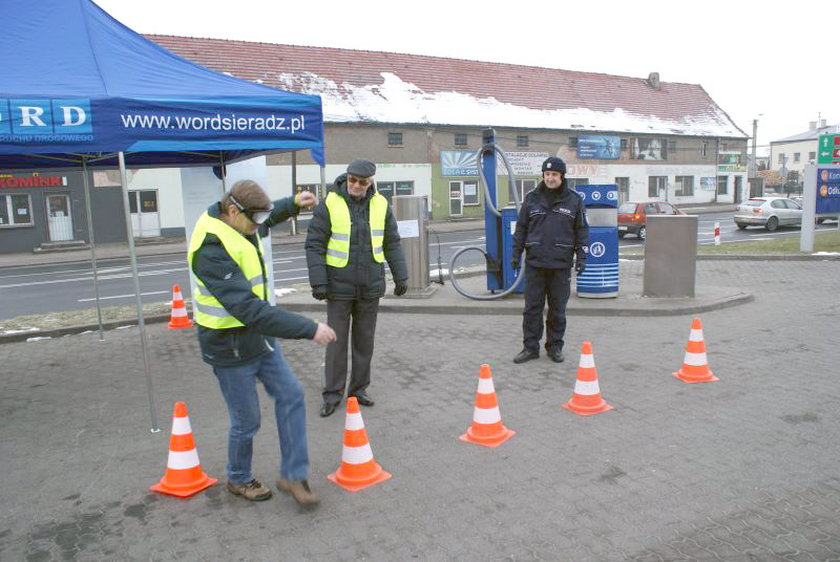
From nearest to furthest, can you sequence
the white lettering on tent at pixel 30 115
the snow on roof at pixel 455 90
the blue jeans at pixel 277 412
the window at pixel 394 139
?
the blue jeans at pixel 277 412, the white lettering on tent at pixel 30 115, the snow on roof at pixel 455 90, the window at pixel 394 139

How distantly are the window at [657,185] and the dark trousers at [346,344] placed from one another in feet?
139

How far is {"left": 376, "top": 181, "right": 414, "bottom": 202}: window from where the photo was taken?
1288 inches

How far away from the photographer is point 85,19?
549 centimetres

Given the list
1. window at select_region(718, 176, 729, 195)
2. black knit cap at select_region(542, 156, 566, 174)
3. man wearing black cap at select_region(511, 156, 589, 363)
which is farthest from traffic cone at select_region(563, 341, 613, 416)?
window at select_region(718, 176, 729, 195)

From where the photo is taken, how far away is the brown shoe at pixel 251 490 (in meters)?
3.68

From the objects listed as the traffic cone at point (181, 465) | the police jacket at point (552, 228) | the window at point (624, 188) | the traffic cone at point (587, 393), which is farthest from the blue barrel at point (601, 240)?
the window at point (624, 188)

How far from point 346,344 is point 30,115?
108 inches

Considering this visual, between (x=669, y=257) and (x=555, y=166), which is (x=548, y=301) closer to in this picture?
(x=555, y=166)

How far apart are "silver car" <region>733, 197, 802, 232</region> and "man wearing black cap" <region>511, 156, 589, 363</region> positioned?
22.6 metres

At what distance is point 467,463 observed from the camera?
13.6 ft

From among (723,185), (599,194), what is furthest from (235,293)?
(723,185)

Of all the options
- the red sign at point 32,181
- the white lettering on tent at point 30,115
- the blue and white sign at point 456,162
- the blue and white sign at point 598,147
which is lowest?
the white lettering on tent at point 30,115

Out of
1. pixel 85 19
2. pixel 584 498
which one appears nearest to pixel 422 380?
pixel 584 498

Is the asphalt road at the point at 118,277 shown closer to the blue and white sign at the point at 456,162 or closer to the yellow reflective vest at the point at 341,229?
the yellow reflective vest at the point at 341,229
